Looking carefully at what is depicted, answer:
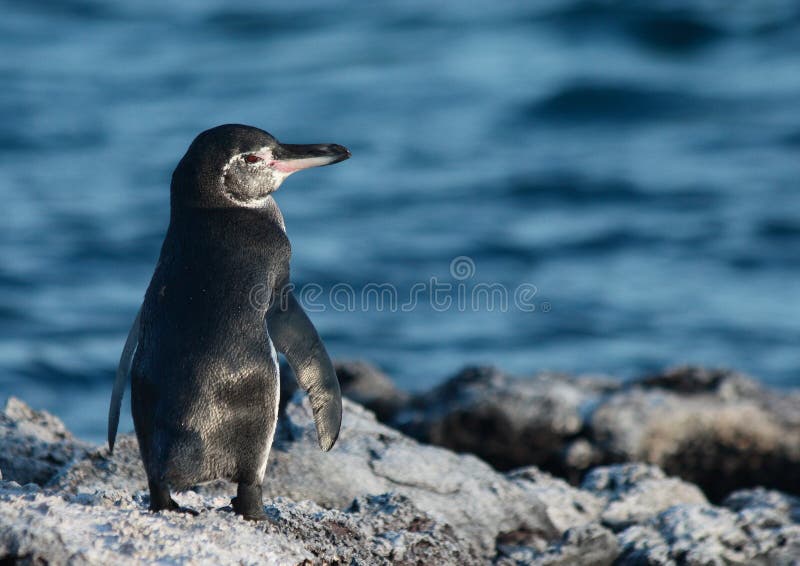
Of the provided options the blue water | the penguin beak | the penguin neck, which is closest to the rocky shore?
the penguin neck

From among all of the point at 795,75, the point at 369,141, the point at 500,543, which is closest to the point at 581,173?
the point at 369,141

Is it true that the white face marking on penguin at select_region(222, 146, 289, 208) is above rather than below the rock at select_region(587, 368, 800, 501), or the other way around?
above

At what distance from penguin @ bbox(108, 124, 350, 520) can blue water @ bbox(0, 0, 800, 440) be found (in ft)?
12.3

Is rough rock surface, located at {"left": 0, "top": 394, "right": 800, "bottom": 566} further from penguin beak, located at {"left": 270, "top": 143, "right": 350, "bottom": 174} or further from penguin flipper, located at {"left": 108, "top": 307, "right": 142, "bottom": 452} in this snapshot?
penguin beak, located at {"left": 270, "top": 143, "right": 350, "bottom": 174}

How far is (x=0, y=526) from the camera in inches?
126

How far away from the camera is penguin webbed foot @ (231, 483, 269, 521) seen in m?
3.76

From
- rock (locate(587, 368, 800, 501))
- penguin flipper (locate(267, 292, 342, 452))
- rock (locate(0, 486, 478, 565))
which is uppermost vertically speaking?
penguin flipper (locate(267, 292, 342, 452))

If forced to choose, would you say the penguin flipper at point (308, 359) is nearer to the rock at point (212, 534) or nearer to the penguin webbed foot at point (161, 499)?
the rock at point (212, 534)

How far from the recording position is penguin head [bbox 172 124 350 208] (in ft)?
13.9

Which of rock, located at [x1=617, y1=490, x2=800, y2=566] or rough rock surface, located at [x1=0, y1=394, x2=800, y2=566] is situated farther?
rock, located at [x1=617, y1=490, x2=800, y2=566]

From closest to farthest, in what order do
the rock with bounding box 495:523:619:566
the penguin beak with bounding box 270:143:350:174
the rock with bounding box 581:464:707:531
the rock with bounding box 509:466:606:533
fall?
the penguin beak with bounding box 270:143:350:174, the rock with bounding box 495:523:619:566, the rock with bounding box 509:466:606:533, the rock with bounding box 581:464:707:531

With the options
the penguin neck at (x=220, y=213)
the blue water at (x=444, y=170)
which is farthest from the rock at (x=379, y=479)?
the blue water at (x=444, y=170)

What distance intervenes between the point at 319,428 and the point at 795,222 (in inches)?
380

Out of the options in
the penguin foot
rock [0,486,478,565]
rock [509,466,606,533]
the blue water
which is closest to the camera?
rock [0,486,478,565]
